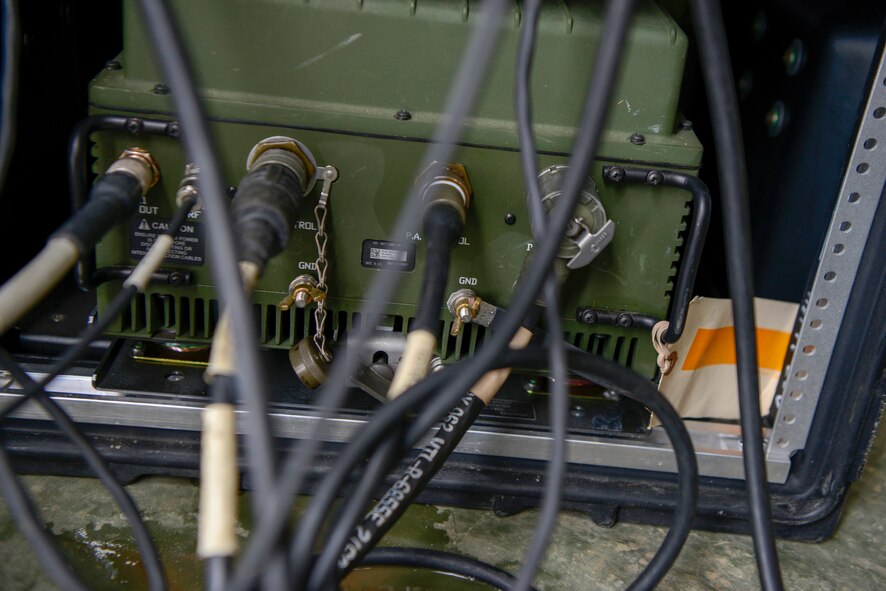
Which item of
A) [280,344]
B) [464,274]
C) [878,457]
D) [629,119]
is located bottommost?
[878,457]

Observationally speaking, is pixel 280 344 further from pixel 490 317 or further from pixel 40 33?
pixel 40 33

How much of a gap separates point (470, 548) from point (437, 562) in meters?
0.06

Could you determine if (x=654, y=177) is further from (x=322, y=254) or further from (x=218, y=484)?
(x=218, y=484)

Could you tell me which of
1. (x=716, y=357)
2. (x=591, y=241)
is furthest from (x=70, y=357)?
(x=716, y=357)

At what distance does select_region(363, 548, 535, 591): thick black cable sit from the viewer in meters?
0.71

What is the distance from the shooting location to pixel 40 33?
0.88 m

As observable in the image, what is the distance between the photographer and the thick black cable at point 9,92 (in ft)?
1.95

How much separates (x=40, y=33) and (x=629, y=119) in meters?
0.60

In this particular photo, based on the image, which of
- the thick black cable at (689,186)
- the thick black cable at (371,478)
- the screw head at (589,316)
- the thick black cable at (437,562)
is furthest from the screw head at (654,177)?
the thick black cable at (437,562)

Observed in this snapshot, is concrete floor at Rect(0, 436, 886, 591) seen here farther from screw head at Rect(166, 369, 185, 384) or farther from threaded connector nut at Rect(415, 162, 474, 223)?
threaded connector nut at Rect(415, 162, 474, 223)

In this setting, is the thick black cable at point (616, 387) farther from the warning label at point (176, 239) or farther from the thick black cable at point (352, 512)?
the warning label at point (176, 239)

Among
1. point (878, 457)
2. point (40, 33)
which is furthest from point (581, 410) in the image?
point (40, 33)

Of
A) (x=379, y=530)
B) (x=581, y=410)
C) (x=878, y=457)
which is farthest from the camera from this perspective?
(x=878, y=457)

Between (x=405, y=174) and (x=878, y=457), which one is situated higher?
(x=405, y=174)
